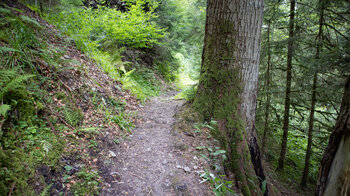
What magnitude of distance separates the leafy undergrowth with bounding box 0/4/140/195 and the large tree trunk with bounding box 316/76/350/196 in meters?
2.53

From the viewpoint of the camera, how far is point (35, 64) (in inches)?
99.2

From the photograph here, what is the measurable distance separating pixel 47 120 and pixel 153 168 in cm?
153

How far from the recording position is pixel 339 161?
5.79ft

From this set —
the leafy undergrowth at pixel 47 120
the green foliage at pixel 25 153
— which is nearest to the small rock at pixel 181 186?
the leafy undergrowth at pixel 47 120

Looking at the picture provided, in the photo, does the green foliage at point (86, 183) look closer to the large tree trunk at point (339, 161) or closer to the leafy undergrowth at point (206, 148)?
the leafy undergrowth at point (206, 148)

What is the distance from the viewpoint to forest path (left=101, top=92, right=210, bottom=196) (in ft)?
6.74

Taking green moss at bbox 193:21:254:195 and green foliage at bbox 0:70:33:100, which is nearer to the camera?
green foliage at bbox 0:70:33:100

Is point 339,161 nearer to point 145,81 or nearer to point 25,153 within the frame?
point 25,153

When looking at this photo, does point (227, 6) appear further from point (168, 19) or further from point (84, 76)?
point (168, 19)

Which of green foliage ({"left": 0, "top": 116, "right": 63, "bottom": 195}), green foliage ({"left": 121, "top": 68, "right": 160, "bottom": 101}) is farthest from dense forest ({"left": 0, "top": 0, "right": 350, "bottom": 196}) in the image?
green foliage ({"left": 121, "top": 68, "right": 160, "bottom": 101})

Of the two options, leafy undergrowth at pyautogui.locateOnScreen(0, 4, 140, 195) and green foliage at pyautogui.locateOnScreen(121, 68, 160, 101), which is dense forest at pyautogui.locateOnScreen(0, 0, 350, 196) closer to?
leafy undergrowth at pyautogui.locateOnScreen(0, 4, 140, 195)

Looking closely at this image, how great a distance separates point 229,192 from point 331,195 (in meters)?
1.09

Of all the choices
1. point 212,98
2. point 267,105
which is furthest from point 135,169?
point 267,105

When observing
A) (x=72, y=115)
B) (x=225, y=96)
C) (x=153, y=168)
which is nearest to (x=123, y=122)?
(x=72, y=115)
